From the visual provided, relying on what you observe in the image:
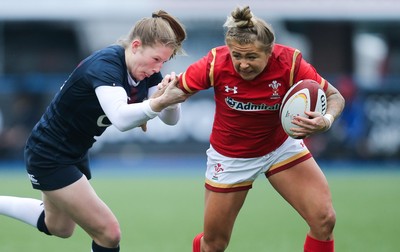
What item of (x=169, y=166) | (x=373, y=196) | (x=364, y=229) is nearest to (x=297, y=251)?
(x=364, y=229)

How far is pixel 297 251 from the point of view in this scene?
25.3 feet

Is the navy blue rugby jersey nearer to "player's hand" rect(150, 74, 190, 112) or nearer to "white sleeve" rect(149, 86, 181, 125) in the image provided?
"white sleeve" rect(149, 86, 181, 125)

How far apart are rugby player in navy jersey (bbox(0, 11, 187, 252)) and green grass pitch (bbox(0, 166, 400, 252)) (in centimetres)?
192

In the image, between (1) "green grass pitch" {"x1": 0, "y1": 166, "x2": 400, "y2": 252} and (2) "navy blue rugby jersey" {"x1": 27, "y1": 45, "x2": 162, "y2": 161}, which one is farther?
(1) "green grass pitch" {"x1": 0, "y1": 166, "x2": 400, "y2": 252}

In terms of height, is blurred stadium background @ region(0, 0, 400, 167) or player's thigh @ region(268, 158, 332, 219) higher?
player's thigh @ region(268, 158, 332, 219)

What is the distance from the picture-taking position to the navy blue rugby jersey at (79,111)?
5957mm

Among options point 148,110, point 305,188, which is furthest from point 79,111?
point 305,188

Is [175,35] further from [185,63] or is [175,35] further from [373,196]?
[185,63]

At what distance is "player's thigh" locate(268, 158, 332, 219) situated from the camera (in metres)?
6.04

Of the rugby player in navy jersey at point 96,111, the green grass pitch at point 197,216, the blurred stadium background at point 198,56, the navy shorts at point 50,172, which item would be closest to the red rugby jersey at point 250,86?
the rugby player in navy jersey at point 96,111

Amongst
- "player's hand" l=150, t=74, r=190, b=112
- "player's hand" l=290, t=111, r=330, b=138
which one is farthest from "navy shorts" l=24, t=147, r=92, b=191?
"player's hand" l=290, t=111, r=330, b=138

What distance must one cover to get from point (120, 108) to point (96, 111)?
16.7 inches

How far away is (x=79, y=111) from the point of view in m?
6.09

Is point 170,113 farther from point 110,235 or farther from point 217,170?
point 110,235
